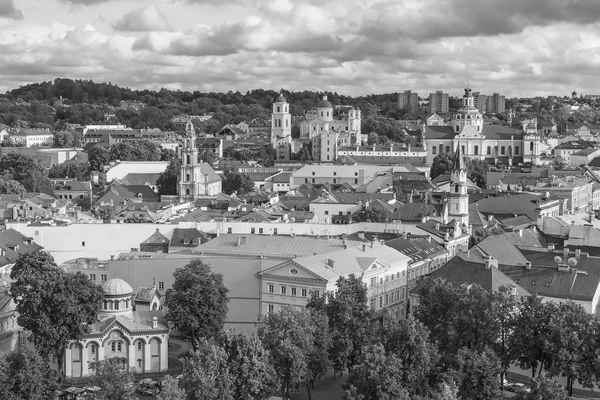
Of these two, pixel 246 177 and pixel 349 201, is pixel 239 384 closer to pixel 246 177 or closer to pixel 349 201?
pixel 349 201

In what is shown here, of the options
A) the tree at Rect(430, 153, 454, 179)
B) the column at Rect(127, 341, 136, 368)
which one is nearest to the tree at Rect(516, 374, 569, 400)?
the column at Rect(127, 341, 136, 368)

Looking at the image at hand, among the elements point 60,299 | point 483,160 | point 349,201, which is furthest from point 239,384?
point 483,160

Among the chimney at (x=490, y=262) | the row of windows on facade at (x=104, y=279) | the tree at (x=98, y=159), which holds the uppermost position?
the tree at (x=98, y=159)

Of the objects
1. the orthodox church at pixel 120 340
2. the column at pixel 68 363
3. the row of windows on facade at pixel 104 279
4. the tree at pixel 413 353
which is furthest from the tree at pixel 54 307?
the tree at pixel 413 353

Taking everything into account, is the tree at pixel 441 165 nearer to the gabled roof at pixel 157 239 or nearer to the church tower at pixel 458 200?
the church tower at pixel 458 200

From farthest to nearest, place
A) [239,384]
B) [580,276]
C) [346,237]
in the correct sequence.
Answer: [346,237], [580,276], [239,384]

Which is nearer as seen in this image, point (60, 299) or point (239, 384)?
point (239, 384)
